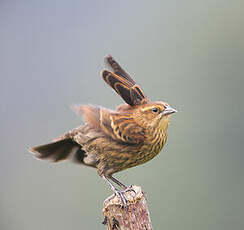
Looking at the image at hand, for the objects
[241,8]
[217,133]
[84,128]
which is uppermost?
[241,8]

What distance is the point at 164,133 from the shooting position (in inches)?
177

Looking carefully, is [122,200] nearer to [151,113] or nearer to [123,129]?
[123,129]

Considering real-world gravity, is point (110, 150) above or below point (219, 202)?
above

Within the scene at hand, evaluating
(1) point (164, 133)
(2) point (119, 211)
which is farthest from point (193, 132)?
(2) point (119, 211)

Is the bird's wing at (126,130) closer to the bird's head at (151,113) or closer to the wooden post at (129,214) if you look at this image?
the bird's head at (151,113)

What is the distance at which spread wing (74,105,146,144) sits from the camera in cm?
433

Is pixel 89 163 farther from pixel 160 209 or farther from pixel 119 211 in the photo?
pixel 160 209

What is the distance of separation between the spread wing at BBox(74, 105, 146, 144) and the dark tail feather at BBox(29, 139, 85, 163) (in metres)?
0.47

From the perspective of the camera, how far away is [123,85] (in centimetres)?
435

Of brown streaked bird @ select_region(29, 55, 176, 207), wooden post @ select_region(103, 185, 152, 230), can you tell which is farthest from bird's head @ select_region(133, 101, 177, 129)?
wooden post @ select_region(103, 185, 152, 230)

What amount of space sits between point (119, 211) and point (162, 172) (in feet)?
9.20

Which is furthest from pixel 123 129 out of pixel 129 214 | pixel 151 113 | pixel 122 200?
pixel 129 214

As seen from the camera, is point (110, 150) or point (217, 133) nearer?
point (110, 150)

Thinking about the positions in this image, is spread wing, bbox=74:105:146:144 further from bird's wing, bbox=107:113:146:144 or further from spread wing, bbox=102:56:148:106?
spread wing, bbox=102:56:148:106
